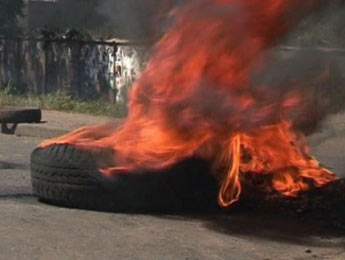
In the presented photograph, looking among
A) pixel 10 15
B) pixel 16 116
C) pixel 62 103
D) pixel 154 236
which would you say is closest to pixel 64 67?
pixel 62 103

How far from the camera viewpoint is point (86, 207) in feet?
27.5

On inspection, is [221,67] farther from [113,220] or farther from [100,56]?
[100,56]

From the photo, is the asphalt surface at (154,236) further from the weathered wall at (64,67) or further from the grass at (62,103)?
the weathered wall at (64,67)

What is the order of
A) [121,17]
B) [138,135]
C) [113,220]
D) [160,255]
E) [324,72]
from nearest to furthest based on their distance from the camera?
[160,255] < [113,220] < [138,135] < [324,72] < [121,17]

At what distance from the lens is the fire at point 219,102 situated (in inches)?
323

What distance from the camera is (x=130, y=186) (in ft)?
27.0

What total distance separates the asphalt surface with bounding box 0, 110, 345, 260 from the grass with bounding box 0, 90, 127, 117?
43.8ft

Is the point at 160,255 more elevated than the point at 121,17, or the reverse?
the point at 121,17

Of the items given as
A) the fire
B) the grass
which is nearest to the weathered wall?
the grass

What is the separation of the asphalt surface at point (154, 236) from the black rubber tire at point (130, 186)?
113 millimetres

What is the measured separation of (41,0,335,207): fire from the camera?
26.9ft

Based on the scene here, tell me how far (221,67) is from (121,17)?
236cm

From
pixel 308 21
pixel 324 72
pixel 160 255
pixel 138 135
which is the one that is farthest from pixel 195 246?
pixel 324 72

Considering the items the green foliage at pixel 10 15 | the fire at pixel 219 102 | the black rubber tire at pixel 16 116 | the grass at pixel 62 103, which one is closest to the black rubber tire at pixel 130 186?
the fire at pixel 219 102
